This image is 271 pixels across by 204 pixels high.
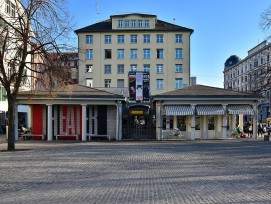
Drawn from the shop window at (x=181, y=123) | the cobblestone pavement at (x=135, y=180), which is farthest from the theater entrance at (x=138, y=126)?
the cobblestone pavement at (x=135, y=180)

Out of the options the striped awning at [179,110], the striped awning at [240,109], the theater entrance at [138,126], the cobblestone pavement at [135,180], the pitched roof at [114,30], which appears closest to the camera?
the cobblestone pavement at [135,180]

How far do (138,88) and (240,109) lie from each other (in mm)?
8882

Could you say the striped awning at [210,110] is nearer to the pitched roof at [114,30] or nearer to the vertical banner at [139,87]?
the vertical banner at [139,87]

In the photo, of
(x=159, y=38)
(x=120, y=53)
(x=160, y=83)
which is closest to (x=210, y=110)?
(x=160, y=83)

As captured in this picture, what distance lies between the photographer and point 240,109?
3538cm

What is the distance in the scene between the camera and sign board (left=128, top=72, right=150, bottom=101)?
36719mm

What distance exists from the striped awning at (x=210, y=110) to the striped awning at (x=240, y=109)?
0.84m

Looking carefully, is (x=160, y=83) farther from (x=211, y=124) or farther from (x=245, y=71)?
(x=245, y=71)

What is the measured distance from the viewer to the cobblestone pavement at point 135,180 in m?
9.88

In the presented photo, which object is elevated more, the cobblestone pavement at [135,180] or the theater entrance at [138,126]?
the theater entrance at [138,126]

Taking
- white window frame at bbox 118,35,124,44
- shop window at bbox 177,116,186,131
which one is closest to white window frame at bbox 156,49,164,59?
white window frame at bbox 118,35,124,44

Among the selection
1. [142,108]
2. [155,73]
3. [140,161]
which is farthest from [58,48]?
[155,73]

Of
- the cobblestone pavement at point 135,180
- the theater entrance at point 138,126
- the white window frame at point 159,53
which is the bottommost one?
the cobblestone pavement at point 135,180

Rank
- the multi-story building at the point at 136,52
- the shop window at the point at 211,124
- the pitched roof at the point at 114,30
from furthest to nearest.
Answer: the multi-story building at the point at 136,52
the pitched roof at the point at 114,30
the shop window at the point at 211,124
